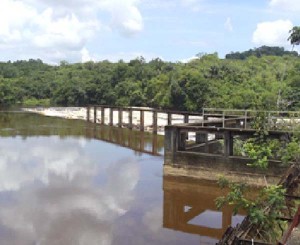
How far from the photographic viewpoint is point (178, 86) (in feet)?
217

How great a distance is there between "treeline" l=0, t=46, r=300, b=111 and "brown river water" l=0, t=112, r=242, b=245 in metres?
14.0

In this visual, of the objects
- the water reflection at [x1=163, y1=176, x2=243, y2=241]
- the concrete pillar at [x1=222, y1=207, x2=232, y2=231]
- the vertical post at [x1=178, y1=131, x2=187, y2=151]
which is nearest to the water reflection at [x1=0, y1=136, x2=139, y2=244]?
the water reflection at [x1=163, y1=176, x2=243, y2=241]

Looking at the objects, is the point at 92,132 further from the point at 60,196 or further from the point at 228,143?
the point at 60,196

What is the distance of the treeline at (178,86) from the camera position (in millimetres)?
52375

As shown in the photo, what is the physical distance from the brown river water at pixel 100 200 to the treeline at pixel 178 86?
13953 millimetres

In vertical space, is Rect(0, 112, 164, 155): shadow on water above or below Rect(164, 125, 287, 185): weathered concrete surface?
below

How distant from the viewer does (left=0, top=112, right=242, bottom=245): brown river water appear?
16.4 meters

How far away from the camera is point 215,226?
17.7 m

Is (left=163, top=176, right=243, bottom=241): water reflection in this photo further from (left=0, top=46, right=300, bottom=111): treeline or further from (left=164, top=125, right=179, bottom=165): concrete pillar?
(left=0, top=46, right=300, bottom=111): treeline

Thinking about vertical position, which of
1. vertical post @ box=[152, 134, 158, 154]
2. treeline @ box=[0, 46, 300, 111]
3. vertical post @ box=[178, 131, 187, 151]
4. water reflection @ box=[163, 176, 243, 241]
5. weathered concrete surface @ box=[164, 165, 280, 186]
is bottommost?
water reflection @ box=[163, 176, 243, 241]

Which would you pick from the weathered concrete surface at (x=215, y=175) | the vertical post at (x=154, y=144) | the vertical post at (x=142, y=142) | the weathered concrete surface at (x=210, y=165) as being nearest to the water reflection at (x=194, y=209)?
the weathered concrete surface at (x=215, y=175)

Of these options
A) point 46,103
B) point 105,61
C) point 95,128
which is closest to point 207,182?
point 95,128

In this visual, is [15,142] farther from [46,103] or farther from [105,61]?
[105,61]

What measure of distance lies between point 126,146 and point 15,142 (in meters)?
10.4
